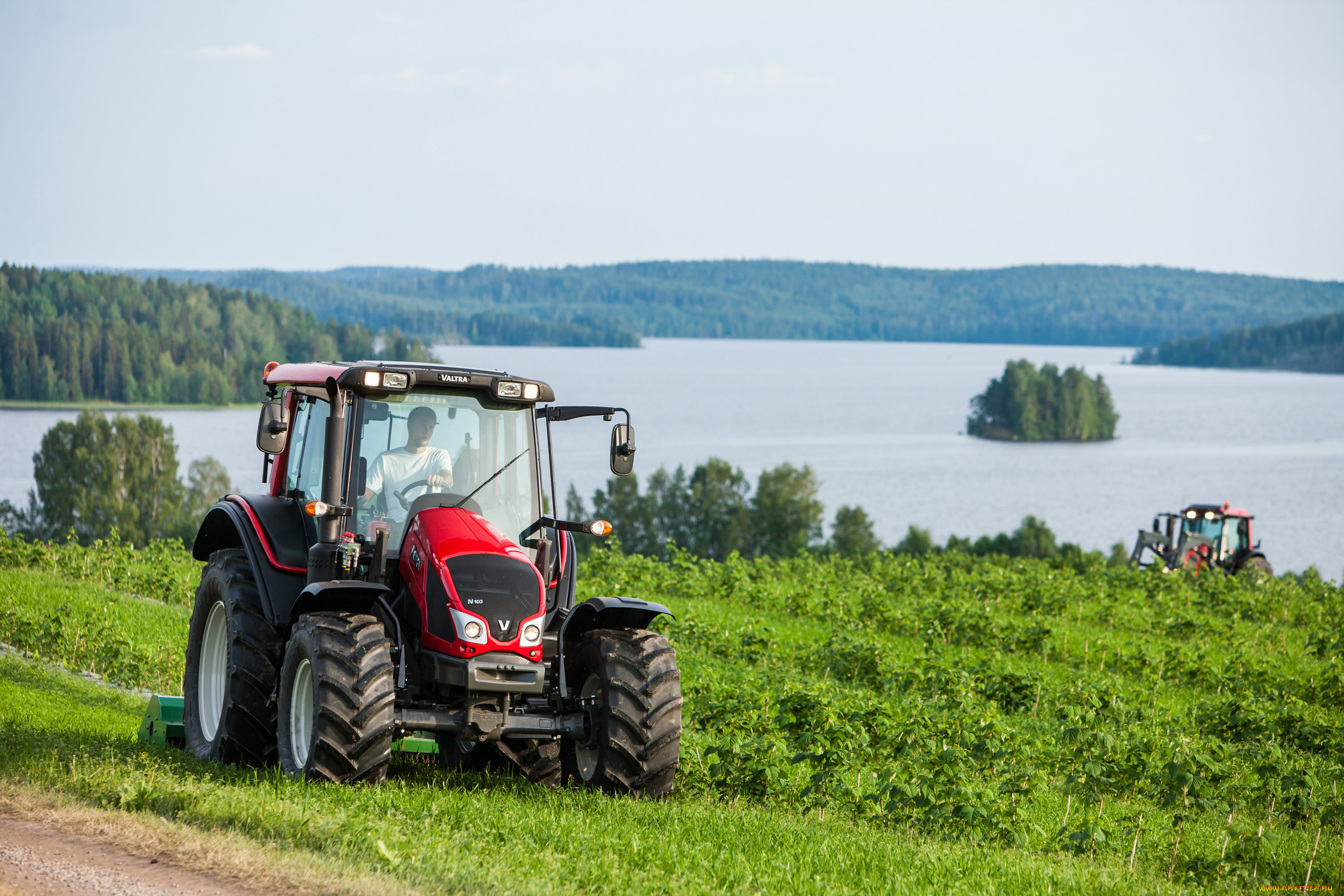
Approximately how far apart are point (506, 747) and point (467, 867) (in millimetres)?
2668

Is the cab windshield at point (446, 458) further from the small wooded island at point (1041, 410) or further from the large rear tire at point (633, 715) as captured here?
the small wooded island at point (1041, 410)

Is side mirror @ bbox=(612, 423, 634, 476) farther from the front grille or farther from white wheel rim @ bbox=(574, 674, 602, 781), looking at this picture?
white wheel rim @ bbox=(574, 674, 602, 781)

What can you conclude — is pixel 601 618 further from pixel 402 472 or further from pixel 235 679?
pixel 235 679

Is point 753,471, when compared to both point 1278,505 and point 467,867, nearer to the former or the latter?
point 1278,505

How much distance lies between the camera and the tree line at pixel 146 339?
297 ft

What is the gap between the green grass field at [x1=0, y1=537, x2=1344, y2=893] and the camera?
6.27 metres

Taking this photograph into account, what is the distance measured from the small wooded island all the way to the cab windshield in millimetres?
128801

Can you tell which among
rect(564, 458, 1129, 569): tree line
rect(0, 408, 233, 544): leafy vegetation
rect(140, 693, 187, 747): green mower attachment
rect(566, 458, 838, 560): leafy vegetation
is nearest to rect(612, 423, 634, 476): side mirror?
rect(140, 693, 187, 747): green mower attachment

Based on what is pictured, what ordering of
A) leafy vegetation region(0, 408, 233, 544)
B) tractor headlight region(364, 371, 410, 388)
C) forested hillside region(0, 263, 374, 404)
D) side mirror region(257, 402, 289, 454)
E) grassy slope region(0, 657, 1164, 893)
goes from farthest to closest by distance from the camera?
forested hillside region(0, 263, 374, 404), leafy vegetation region(0, 408, 233, 544), tractor headlight region(364, 371, 410, 388), side mirror region(257, 402, 289, 454), grassy slope region(0, 657, 1164, 893)

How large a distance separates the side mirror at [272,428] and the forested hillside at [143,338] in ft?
254

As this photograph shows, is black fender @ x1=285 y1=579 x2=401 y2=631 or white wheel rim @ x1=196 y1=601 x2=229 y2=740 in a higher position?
black fender @ x1=285 y1=579 x2=401 y2=631

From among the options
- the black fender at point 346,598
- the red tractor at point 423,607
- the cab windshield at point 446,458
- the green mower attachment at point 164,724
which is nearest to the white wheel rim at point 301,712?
the red tractor at point 423,607

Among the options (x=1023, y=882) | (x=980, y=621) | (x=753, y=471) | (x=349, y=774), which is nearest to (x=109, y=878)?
(x=349, y=774)

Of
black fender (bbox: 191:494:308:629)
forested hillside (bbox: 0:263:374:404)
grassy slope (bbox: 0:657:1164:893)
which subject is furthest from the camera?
forested hillside (bbox: 0:263:374:404)
